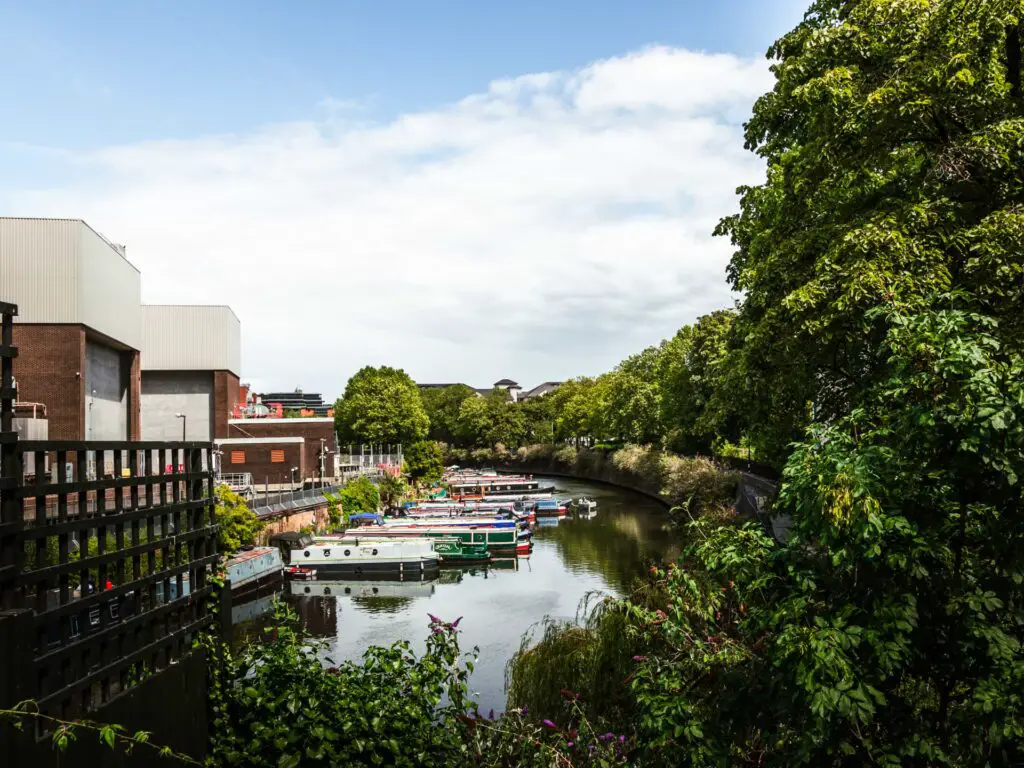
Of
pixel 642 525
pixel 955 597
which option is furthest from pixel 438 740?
pixel 642 525

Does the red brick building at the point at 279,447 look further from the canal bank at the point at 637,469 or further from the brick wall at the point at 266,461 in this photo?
the canal bank at the point at 637,469

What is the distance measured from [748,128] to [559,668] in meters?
13.2

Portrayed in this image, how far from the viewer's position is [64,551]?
21.7ft

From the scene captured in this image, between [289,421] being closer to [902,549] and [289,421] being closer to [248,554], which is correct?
[248,554]

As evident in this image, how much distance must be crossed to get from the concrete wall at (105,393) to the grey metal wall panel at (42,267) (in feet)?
12.4

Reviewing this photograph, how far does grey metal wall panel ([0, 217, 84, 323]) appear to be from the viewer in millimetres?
41969

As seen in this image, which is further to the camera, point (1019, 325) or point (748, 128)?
point (748, 128)

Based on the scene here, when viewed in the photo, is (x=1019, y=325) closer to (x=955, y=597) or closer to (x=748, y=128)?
(x=955, y=597)

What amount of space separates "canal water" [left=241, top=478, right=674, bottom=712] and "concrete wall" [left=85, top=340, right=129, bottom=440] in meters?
18.1

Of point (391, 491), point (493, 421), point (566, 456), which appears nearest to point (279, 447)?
point (391, 491)

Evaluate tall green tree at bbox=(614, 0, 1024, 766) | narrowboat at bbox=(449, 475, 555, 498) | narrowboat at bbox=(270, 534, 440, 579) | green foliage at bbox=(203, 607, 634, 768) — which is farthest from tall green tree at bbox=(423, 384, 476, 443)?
tall green tree at bbox=(614, 0, 1024, 766)

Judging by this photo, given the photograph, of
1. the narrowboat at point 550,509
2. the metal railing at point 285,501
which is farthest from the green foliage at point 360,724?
the narrowboat at point 550,509

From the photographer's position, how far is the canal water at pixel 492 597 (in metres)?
25.3

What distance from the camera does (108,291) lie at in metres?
47.2
